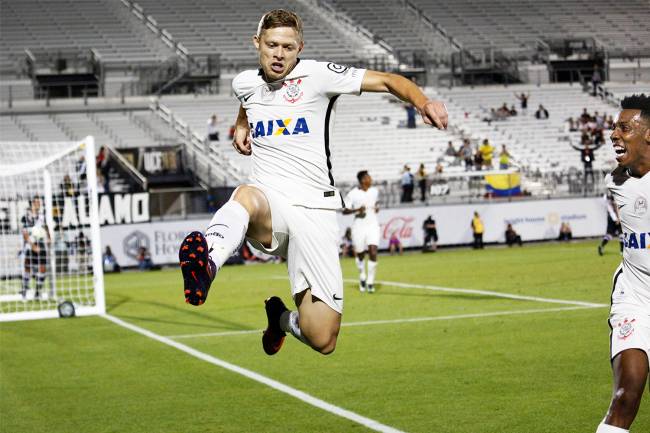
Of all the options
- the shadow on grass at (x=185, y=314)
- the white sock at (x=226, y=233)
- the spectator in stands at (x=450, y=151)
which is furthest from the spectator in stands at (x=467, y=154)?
the white sock at (x=226, y=233)

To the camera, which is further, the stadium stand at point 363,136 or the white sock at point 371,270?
the stadium stand at point 363,136

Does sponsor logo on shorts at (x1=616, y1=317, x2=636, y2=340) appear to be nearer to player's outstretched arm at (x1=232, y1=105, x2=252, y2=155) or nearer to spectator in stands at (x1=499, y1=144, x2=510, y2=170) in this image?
player's outstretched arm at (x1=232, y1=105, x2=252, y2=155)

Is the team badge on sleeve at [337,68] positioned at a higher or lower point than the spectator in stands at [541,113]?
lower

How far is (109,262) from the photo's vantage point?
115 ft

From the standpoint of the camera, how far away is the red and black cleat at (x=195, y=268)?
6.24m

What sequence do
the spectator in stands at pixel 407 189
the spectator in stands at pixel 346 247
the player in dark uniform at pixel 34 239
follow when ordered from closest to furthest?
the player in dark uniform at pixel 34 239 → the spectator in stands at pixel 346 247 → the spectator in stands at pixel 407 189

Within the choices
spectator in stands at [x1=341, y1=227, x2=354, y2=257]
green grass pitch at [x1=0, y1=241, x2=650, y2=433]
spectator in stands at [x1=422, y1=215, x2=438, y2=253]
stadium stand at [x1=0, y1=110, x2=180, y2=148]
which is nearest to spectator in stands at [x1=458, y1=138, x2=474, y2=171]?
spectator in stands at [x1=422, y1=215, x2=438, y2=253]

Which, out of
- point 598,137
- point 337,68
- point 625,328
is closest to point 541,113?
point 598,137

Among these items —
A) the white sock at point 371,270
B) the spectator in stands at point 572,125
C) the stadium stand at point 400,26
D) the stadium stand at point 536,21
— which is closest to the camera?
the white sock at point 371,270

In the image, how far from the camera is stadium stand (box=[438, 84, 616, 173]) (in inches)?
1873

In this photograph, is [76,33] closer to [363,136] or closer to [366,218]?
[363,136]

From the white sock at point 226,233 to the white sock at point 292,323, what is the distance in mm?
1300

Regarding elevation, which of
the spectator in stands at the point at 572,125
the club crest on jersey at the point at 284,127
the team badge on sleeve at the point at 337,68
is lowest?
the club crest on jersey at the point at 284,127

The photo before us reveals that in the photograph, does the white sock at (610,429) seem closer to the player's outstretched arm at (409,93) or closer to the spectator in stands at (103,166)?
the player's outstretched arm at (409,93)
